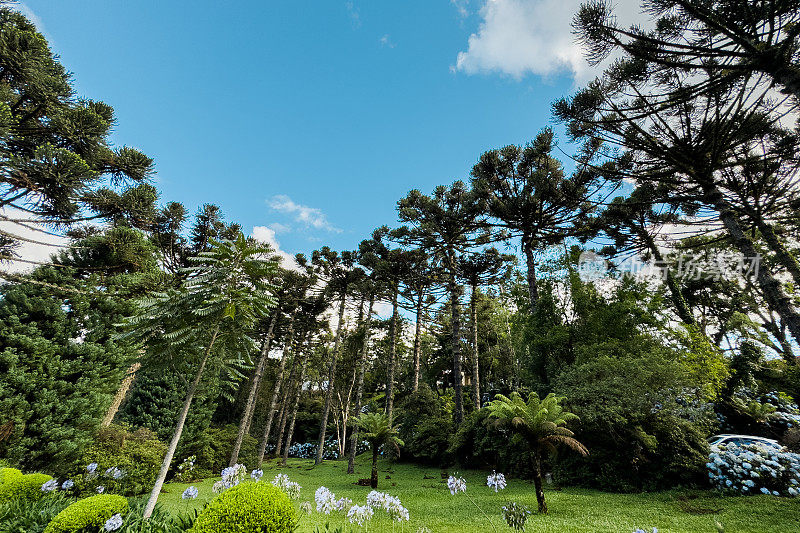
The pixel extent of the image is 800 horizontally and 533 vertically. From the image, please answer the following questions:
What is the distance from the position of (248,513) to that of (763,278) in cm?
1263

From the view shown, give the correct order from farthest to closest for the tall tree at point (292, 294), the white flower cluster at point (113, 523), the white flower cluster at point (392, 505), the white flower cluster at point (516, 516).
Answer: the tall tree at point (292, 294)
the white flower cluster at point (392, 505)
the white flower cluster at point (516, 516)
the white flower cluster at point (113, 523)

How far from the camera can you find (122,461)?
974 centimetres

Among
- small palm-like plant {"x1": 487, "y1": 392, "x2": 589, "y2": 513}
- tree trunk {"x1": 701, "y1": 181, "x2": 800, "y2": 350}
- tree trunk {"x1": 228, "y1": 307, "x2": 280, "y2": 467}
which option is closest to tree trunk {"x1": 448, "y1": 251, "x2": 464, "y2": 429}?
small palm-like plant {"x1": 487, "y1": 392, "x2": 589, "y2": 513}

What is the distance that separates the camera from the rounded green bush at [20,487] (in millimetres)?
5531

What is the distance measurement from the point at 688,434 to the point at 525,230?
9.22 meters

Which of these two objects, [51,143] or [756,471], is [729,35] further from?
[51,143]

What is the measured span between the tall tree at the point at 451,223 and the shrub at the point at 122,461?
12.0 meters

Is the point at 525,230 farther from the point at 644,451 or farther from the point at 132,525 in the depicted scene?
the point at 132,525

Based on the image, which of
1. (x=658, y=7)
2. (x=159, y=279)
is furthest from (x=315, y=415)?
(x=658, y=7)

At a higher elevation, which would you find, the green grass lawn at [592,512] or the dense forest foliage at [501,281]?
the dense forest foliage at [501,281]

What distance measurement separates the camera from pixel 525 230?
15.0 meters

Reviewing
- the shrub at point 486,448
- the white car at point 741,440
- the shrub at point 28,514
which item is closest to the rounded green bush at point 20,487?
the shrub at point 28,514

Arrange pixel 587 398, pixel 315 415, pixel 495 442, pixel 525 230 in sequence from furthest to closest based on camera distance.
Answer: pixel 315 415, pixel 525 230, pixel 495 442, pixel 587 398

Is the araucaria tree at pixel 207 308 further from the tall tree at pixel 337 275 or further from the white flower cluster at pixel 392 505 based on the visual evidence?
the tall tree at pixel 337 275
